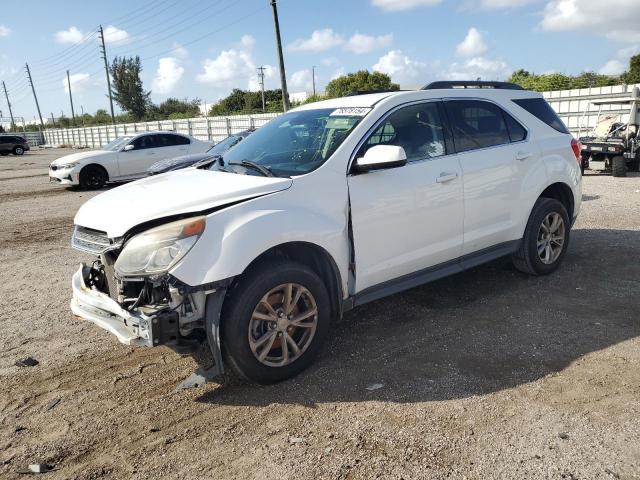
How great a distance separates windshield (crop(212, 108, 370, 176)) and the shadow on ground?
4.75 ft

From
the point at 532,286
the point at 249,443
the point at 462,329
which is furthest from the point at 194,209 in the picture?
the point at 532,286

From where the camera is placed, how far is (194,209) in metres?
3.17

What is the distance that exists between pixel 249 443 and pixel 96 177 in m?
13.6

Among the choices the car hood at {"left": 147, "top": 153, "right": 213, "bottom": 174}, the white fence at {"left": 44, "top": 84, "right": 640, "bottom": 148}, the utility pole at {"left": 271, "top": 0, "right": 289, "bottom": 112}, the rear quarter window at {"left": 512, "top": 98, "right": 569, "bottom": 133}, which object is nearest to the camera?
the rear quarter window at {"left": 512, "top": 98, "right": 569, "bottom": 133}

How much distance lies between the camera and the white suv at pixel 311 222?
3133 mm

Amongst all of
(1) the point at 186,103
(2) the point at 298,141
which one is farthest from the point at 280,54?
(1) the point at 186,103

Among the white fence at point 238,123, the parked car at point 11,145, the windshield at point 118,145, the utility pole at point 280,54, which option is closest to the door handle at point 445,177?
the white fence at point 238,123

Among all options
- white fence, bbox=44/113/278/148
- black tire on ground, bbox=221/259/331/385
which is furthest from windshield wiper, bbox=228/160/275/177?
white fence, bbox=44/113/278/148

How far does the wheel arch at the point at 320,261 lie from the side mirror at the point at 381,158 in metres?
0.68

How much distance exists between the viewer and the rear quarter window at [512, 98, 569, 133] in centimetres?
522

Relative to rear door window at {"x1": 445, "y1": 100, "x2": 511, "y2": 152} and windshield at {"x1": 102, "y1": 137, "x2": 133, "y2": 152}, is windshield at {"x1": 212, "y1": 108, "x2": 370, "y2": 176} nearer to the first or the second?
rear door window at {"x1": 445, "y1": 100, "x2": 511, "y2": 152}

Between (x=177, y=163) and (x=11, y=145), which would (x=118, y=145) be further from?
(x=11, y=145)

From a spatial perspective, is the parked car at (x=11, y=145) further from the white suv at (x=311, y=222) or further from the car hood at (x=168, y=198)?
the car hood at (x=168, y=198)

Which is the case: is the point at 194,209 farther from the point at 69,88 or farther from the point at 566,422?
the point at 69,88
